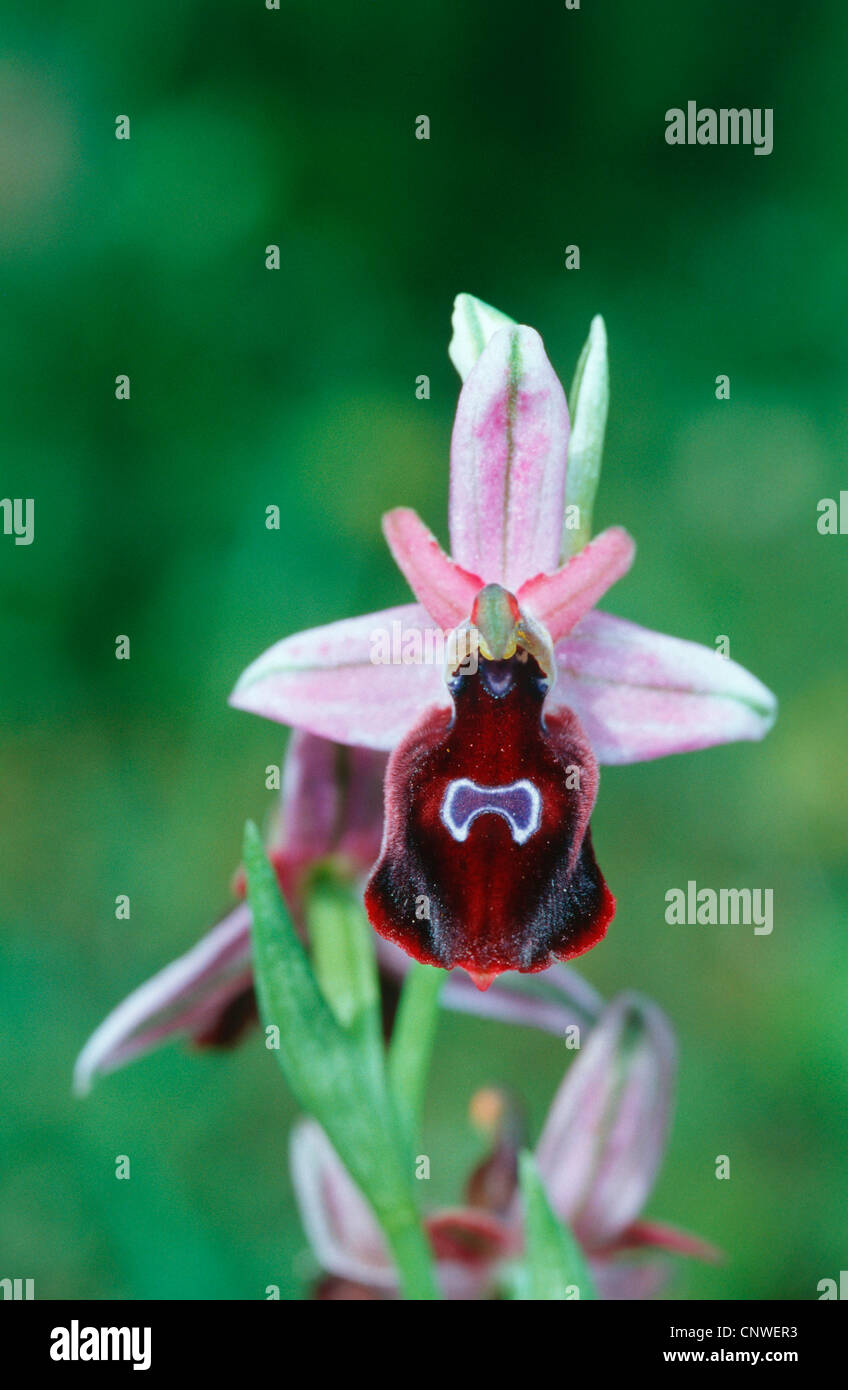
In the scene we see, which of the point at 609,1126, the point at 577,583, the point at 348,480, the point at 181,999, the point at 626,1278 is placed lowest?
the point at 626,1278

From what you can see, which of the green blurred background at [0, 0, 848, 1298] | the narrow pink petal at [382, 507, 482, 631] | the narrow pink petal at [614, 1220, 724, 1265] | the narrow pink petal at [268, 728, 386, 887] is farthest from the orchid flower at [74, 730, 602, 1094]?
the green blurred background at [0, 0, 848, 1298]

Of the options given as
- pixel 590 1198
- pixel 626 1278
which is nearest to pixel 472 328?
pixel 590 1198

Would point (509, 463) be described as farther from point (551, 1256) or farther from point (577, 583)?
point (551, 1256)

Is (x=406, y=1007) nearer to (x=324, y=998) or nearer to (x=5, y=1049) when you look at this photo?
(x=324, y=998)

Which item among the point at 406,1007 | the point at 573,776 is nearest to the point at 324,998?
the point at 406,1007

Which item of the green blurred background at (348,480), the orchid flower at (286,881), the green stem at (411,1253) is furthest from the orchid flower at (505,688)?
the green blurred background at (348,480)

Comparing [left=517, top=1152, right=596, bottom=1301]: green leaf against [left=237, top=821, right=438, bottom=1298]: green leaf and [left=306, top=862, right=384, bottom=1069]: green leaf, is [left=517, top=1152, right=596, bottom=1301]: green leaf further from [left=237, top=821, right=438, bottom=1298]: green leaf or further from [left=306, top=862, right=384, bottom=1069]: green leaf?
[left=306, top=862, right=384, bottom=1069]: green leaf

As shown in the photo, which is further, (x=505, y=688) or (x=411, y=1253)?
(x=411, y=1253)
